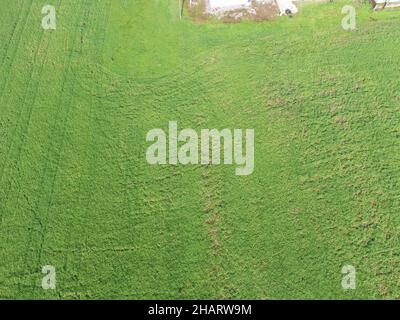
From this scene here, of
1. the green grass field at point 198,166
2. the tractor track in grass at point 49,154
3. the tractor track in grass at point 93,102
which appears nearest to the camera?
the green grass field at point 198,166

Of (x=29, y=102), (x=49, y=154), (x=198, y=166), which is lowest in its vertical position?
(x=198, y=166)

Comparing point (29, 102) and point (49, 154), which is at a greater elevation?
point (29, 102)

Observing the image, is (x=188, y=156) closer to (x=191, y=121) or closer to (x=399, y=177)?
(x=191, y=121)

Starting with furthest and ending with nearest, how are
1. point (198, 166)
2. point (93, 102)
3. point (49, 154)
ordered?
point (93, 102) < point (49, 154) < point (198, 166)

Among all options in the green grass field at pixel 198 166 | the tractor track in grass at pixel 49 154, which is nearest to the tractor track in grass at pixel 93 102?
the green grass field at pixel 198 166

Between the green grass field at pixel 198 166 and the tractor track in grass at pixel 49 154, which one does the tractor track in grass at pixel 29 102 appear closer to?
the green grass field at pixel 198 166

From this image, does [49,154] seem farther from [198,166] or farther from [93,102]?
[198,166]

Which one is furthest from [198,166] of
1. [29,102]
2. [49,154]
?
[29,102]
